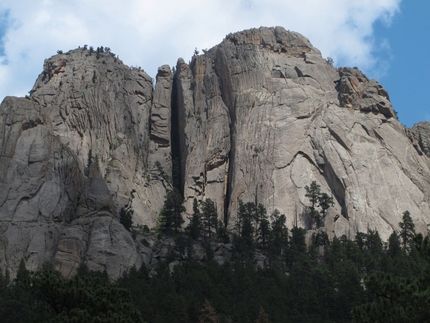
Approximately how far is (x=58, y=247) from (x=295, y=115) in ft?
139

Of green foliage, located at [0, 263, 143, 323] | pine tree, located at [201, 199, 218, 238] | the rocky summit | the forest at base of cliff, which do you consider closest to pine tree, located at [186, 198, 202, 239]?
pine tree, located at [201, 199, 218, 238]

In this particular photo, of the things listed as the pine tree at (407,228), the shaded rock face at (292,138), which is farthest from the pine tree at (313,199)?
the pine tree at (407,228)

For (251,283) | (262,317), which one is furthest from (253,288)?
(262,317)

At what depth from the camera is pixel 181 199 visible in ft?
338

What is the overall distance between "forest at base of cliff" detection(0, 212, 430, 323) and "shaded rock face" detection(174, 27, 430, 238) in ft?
25.8

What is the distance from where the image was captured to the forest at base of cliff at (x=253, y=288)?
129 feet

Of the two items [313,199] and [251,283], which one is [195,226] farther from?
[251,283]

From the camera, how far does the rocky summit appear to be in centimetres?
8750

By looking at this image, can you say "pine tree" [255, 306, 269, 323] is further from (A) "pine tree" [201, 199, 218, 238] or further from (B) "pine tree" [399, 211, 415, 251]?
(B) "pine tree" [399, 211, 415, 251]

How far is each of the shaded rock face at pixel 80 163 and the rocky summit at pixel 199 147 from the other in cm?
18

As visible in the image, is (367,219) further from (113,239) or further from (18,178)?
(18,178)


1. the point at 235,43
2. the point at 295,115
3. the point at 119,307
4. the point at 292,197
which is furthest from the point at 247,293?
the point at 235,43

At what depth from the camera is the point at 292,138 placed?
109125 mm

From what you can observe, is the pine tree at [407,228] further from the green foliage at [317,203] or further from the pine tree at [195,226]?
the pine tree at [195,226]
